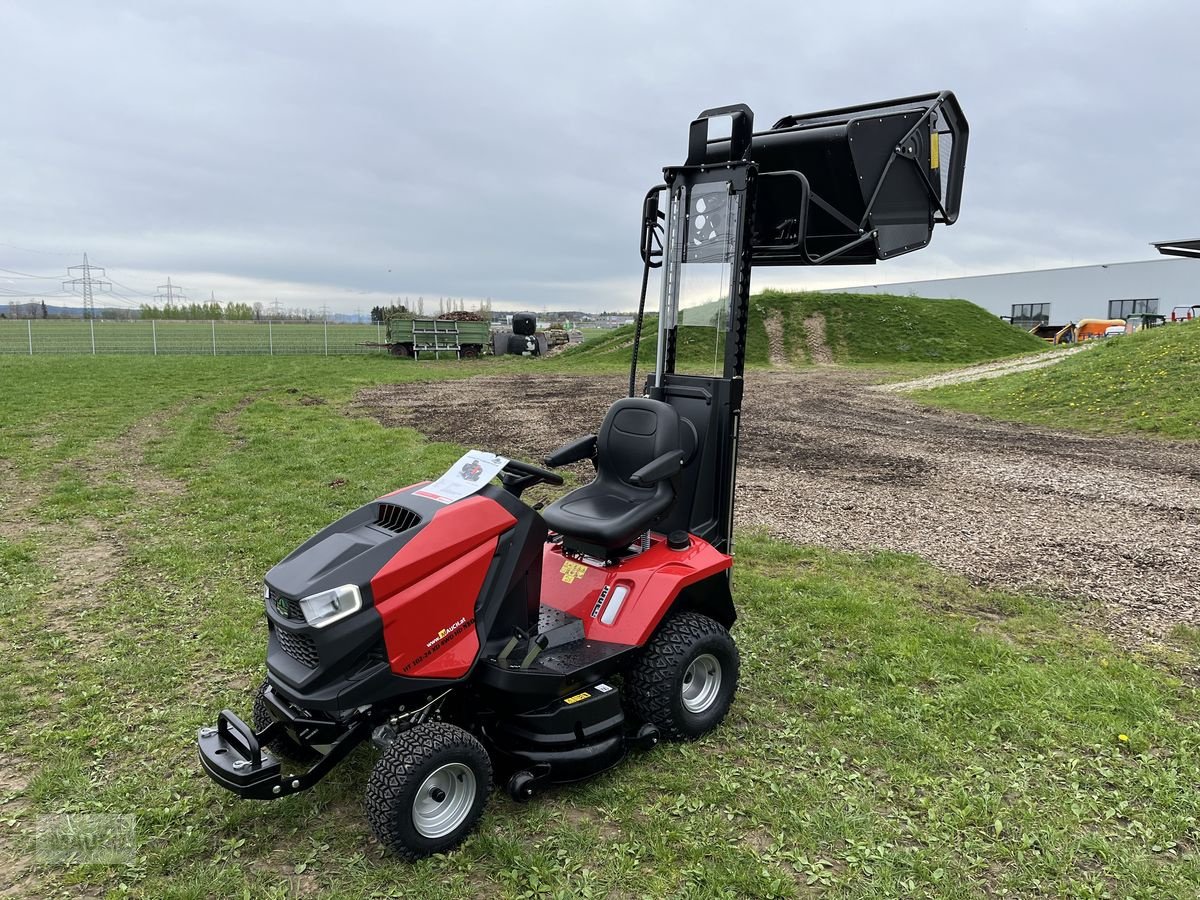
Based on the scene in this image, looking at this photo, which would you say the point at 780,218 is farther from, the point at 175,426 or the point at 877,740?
the point at 175,426

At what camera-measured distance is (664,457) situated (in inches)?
141

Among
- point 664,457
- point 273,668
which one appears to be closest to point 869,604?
point 664,457

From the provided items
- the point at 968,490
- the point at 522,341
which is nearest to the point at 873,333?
the point at 522,341

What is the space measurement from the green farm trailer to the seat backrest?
28.6 meters

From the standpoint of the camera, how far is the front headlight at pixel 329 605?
2.72m

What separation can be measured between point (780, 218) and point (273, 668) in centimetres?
350

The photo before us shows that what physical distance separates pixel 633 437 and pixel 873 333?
32019 millimetres

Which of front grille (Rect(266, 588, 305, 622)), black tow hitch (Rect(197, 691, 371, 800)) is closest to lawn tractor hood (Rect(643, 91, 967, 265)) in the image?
front grille (Rect(266, 588, 305, 622))

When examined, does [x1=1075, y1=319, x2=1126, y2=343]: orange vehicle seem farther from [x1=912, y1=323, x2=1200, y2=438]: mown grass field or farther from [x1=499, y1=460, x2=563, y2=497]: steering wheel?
[x1=499, y1=460, x2=563, y2=497]: steering wheel

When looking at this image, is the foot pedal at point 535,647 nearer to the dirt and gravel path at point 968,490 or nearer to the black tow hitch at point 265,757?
the black tow hitch at point 265,757

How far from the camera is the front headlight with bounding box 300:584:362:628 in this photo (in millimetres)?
2717

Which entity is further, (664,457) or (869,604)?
(869,604)

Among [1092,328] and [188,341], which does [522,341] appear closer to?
[188,341]

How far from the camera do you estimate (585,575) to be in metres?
3.71
